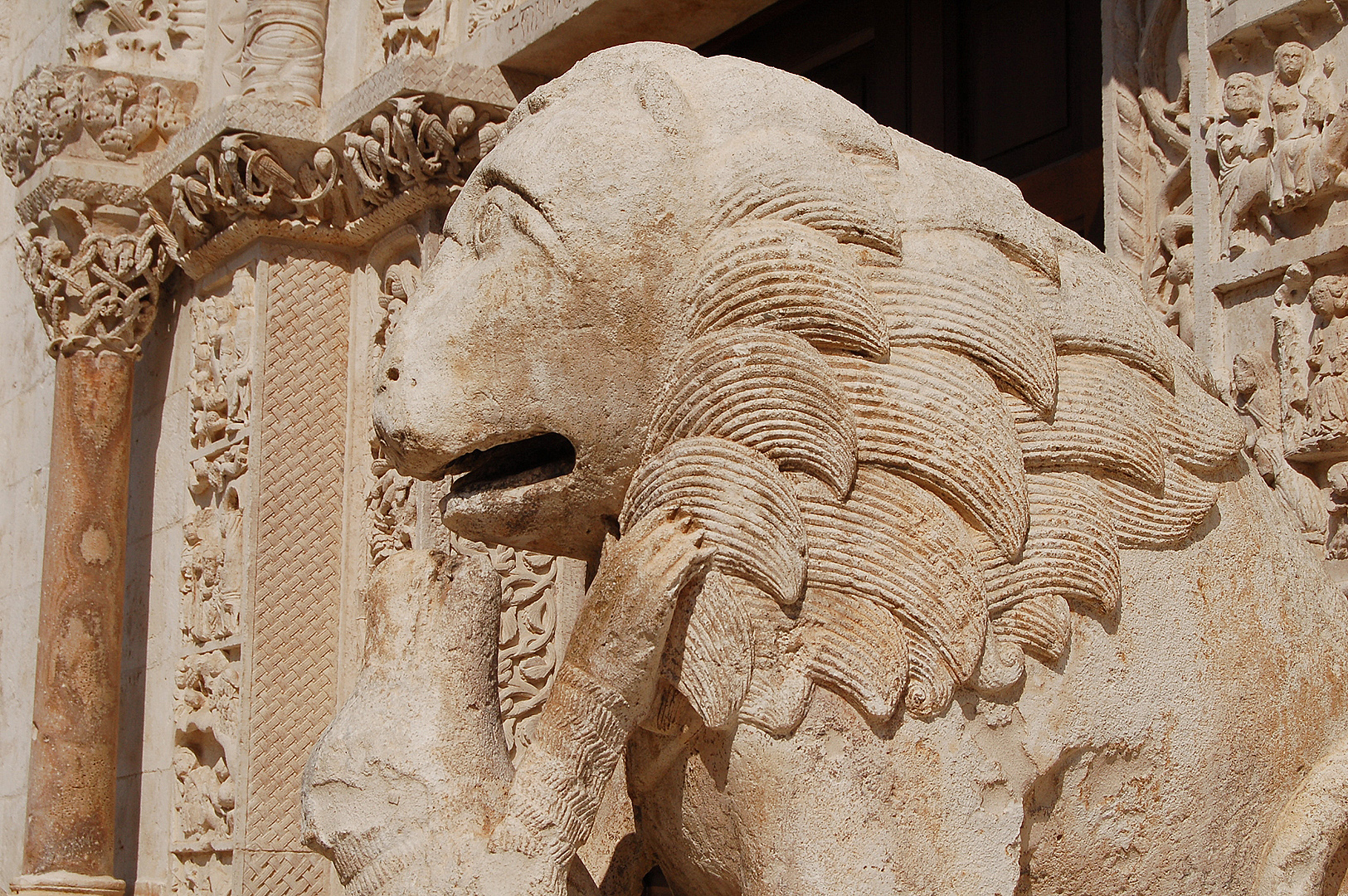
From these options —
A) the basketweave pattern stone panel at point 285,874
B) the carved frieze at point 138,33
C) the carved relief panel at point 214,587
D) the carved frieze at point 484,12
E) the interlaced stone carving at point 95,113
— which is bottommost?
the basketweave pattern stone panel at point 285,874

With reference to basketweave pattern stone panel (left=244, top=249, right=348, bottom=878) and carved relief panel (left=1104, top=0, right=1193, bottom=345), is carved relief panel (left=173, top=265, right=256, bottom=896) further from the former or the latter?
carved relief panel (left=1104, top=0, right=1193, bottom=345)

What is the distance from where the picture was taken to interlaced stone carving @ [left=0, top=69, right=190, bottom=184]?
17.1 ft

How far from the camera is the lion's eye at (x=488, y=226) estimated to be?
5.97 ft

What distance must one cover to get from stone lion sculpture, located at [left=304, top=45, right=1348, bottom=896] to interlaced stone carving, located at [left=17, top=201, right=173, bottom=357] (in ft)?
12.4

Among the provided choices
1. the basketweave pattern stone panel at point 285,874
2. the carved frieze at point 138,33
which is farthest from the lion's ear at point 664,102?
the carved frieze at point 138,33

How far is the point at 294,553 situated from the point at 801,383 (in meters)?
3.31

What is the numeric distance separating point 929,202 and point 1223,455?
0.46m

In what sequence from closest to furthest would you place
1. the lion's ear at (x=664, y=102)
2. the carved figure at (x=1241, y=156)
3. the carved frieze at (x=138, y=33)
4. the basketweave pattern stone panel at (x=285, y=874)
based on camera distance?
1. the lion's ear at (x=664, y=102)
2. the carved figure at (x=1241, y=156)
3. the basketweave pattern stone panel at (x=285, y=874)
4. the carved frieze at (x=138, y=33)

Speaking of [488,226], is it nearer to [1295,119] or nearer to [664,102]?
[664,102]

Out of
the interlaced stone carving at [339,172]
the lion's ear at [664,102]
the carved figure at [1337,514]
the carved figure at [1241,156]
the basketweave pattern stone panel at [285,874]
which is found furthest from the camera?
the basketweave pattern stone panel at [285,874]

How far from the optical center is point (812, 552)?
1644mm

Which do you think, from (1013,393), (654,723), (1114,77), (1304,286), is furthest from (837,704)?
(1114,77)

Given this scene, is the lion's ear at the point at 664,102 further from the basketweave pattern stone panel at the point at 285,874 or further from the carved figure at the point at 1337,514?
the basketweave pattern stone panel at the point at 285,874

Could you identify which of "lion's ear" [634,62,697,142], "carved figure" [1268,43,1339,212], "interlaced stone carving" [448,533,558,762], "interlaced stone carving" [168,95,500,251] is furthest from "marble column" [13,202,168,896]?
"lion's ear" [634,62,697,142]
